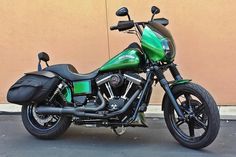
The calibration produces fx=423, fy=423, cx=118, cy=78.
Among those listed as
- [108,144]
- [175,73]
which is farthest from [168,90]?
[108,144]

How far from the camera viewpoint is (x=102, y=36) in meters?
6.72

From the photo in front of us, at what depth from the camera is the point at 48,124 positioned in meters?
5.40

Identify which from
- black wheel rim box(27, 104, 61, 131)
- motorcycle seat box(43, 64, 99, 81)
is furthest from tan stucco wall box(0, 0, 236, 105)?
black wheel rim box(27, 104, 61, 131)

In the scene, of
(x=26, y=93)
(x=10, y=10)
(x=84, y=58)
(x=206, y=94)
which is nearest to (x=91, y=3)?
(x=84, y=58)

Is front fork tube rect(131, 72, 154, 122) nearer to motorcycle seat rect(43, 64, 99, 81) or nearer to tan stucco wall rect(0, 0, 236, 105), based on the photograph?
motorcycle seat rect(43, 64, 99, 81)

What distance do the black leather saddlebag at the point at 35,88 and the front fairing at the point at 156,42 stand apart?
1.24m

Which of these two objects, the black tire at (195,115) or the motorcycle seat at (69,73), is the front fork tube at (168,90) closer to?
the black tire at (195,115)

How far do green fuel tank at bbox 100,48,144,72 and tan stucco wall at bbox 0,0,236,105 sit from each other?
1.70 m

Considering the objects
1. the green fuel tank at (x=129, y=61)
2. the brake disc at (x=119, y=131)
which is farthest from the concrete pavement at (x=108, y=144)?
the green fuel tank at (x=129, y=61)

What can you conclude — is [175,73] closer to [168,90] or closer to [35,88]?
[168,90]

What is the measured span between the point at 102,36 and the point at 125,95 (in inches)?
77.3

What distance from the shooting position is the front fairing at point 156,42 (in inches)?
184

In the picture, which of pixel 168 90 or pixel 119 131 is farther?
pixel 119 131

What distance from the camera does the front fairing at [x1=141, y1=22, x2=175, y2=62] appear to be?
15.4 feet
